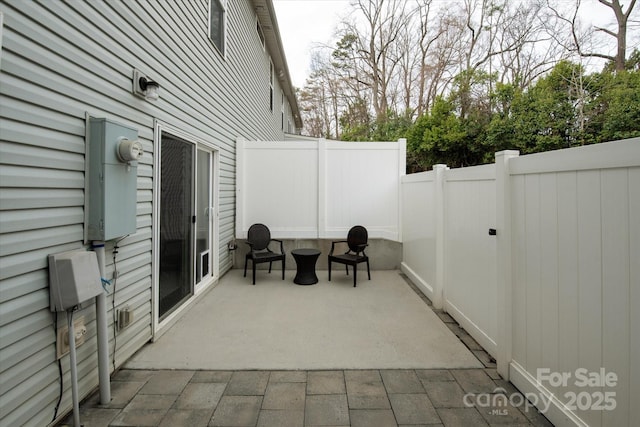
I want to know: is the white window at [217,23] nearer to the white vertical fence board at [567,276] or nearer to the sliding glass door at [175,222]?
the sliding glass door at [175,222]

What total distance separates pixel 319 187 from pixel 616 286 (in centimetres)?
435

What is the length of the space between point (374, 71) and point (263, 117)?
9.46 metres

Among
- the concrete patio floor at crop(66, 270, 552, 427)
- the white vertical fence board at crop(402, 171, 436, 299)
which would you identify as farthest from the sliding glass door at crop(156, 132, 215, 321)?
the white vertical fence board at crop(402, 171, 436, 299)

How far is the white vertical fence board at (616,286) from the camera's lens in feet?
4.65

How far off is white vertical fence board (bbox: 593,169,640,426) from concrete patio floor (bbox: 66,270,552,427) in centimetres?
59

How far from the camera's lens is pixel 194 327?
3.20 metres

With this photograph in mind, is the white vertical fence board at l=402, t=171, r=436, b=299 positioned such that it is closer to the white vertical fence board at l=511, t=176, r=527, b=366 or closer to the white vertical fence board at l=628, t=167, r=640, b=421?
the white vertical fence board at l=511, t=176, r=527, b=366

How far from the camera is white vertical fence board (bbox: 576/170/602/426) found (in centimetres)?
155

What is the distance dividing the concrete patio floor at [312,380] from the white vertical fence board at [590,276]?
1.81 feet

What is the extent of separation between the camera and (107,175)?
2.02m

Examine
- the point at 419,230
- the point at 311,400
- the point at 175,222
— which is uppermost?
the point at 175,222

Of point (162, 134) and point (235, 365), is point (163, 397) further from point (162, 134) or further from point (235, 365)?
point (162, 134)

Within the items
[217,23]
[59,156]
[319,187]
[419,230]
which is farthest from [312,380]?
[217,23]

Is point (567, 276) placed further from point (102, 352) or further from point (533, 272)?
point (102, 352)
